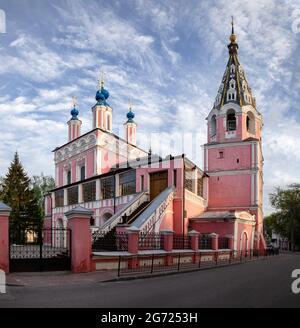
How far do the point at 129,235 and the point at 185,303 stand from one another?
8.70 m

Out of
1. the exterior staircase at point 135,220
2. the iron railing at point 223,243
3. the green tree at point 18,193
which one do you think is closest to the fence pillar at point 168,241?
the exterior staircase at point 135,220

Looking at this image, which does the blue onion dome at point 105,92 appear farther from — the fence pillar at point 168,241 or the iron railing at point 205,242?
the fence pillar at point 168,241

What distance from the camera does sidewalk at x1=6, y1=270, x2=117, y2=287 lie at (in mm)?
11882

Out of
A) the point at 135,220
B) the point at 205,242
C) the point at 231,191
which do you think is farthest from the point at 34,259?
the point at 231,191

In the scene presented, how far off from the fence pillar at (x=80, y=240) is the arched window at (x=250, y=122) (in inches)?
893

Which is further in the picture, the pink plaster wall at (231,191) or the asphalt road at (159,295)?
the pink plaster wall at (231,191)

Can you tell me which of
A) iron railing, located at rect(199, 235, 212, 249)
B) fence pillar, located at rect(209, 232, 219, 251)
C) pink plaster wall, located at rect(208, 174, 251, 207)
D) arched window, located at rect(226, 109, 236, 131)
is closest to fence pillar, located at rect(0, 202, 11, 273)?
iron railing, located at rect(199, 235, 212, 249)

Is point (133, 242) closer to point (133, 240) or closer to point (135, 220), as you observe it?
point (133, 240)

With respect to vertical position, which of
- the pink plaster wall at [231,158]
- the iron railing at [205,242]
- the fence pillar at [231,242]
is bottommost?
the fence pillar at [231,242]

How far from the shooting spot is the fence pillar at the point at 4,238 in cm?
1373

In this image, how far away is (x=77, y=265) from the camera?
14.7 metres

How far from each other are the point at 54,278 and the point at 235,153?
2322cm
